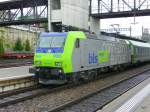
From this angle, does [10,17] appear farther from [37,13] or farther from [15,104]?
[15,104]

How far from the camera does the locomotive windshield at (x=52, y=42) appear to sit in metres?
17.8

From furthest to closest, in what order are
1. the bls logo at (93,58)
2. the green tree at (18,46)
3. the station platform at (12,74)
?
the green tree at (18,46), the bls logo at (93,58), the station platform at (12,74)

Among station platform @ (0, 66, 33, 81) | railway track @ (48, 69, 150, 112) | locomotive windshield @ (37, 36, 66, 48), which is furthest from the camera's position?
station platform @ (0, 66, 33, 81)

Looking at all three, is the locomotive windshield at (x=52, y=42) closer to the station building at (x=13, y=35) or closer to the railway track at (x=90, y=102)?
the railway track at (x=90, y=102)

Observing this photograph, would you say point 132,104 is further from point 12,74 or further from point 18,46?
point 18,46

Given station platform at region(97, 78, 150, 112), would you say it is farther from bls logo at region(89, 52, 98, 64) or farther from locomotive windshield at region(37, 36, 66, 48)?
bls logo at region(89, 52, 98, 64)

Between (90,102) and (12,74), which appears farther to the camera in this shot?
(12,74)

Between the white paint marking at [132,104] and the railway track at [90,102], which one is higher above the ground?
the white paint marking at [132,104]

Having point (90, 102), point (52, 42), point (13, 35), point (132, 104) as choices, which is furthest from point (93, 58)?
A: point (13, 35)

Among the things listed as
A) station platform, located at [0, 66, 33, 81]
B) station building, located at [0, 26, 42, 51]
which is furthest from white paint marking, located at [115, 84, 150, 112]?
station building, located at [0, 26, 42, 51]

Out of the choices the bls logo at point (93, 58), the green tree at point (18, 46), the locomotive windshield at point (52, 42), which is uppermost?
Result: the locomotive windshield at point (52, 42)

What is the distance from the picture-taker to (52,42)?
18.1m

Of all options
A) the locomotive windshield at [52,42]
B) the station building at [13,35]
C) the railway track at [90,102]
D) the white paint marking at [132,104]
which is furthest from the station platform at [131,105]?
the station building at [13,35]

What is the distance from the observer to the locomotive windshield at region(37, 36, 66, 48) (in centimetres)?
1780
